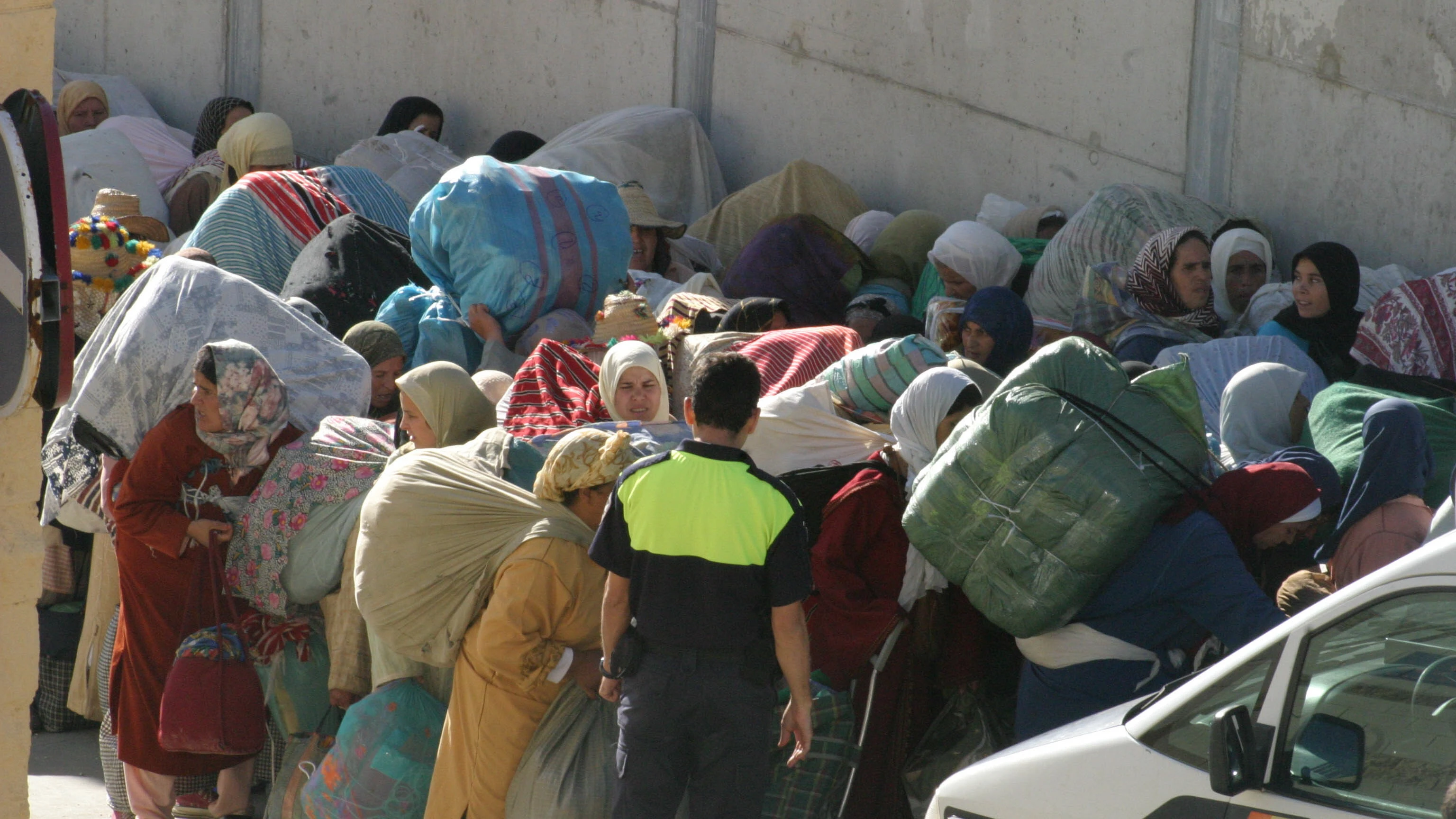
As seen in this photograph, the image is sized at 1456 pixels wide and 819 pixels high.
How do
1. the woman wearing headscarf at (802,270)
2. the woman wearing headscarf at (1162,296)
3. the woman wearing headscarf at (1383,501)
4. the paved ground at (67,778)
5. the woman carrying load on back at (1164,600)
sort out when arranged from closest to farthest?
the woman carrying load on back at (1164,600) → the woman wearing headscarf at (1383,501) → the paved ground at (67,778) → the woman wearing headscarf at (1162,296) → the woman wearing headscarf at (802,270)

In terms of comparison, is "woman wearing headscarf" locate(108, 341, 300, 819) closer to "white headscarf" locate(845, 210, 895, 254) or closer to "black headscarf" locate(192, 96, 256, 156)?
"white headscarf" locate(845, 210, 895, 254)

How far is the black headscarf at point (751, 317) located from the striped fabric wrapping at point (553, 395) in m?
0.73

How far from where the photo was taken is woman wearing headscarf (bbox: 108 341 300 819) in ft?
14.5

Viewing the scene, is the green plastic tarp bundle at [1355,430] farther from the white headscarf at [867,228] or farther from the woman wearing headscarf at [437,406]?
the white headscarf at [867,228]

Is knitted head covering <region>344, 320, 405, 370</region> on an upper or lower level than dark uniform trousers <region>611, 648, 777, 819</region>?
upper

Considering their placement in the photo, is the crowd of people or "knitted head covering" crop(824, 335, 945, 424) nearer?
the crowd of people

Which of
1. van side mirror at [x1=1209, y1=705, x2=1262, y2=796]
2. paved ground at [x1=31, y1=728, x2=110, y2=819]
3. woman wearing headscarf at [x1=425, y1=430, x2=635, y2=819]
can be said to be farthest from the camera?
paved ground at [x1=31, y1=728, x2=110, y2=819]

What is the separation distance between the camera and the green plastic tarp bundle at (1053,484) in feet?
11.1

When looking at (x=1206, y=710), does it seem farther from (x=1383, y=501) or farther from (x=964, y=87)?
(x=964, y=87)

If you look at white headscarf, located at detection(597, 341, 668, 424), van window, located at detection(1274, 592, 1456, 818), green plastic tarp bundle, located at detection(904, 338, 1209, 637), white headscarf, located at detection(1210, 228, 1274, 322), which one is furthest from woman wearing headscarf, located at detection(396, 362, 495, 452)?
white headscarf, located at detection(1210, 228, 1274, 322)

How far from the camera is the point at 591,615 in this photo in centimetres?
379

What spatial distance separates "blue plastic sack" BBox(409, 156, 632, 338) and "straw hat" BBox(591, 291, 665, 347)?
80 centimetres

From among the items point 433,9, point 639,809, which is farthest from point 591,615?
point 433,9

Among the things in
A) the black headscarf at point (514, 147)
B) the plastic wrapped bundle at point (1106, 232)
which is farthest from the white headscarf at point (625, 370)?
the black headscarf at point (514, 147)
